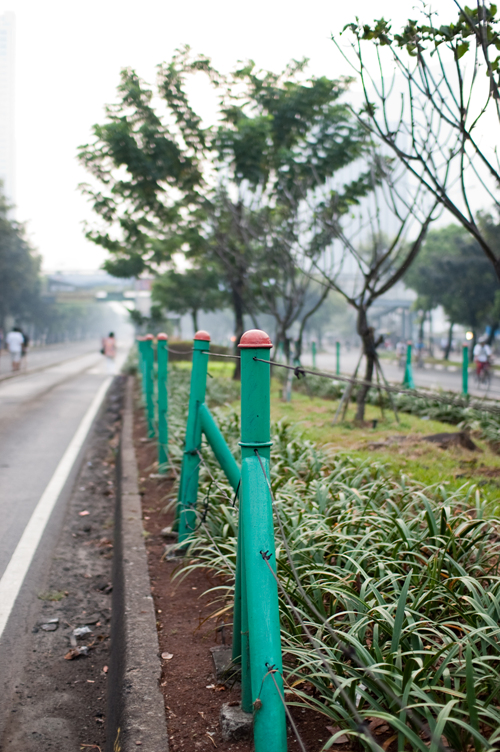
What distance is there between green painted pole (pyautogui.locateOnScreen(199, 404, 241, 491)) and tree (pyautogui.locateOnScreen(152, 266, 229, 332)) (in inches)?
805

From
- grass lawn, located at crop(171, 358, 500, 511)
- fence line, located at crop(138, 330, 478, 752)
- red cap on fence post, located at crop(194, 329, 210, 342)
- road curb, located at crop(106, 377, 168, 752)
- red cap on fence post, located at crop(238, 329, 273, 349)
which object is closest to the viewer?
fence line, located at crop(138, 330, 478, 752)

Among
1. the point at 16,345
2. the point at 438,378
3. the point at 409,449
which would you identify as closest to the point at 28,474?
the point at 409,449

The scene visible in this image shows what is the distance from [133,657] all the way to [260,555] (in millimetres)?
1270

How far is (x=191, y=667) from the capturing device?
2.89m

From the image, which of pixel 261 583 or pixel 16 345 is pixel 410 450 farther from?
pixel 16 345

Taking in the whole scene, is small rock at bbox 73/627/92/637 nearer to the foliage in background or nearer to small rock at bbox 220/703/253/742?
the foliage in background

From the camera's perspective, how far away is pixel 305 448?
19.6 ft

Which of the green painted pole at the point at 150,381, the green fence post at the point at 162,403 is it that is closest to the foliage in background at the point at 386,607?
the green fence post at the point at 162,403

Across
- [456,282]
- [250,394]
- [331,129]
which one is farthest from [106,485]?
[456,282]

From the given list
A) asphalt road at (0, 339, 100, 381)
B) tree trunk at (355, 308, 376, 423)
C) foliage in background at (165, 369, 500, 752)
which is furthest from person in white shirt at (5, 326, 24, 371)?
foliage in background at (165, 369, 500, 752)

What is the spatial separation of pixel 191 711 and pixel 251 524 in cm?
100

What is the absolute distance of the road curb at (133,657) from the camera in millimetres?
2418

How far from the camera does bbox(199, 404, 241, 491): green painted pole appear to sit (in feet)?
11.1

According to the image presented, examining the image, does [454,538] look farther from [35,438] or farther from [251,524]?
[35,438]
